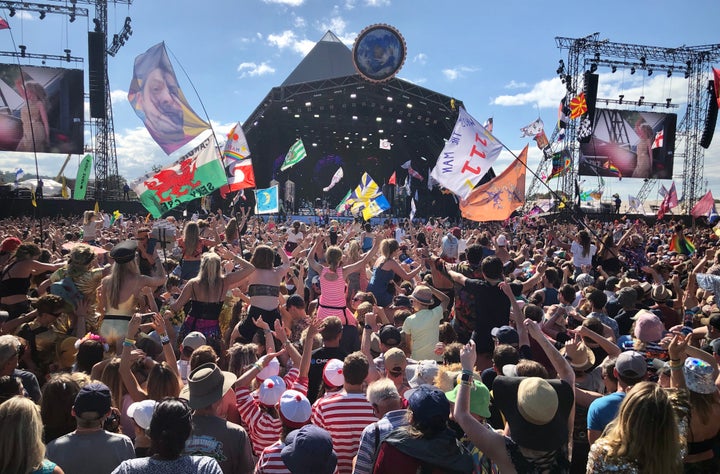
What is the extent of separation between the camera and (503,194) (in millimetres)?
8062

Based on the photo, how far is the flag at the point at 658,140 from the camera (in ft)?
115

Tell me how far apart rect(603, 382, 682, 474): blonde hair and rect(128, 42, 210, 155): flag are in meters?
6.25

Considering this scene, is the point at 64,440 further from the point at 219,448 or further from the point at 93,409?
the point at 219,448

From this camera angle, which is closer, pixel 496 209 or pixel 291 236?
pixel 496 209

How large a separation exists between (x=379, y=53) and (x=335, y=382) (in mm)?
22500

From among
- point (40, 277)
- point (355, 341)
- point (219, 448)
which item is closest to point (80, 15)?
point (40, 277)

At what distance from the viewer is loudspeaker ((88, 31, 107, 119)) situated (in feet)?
95.0

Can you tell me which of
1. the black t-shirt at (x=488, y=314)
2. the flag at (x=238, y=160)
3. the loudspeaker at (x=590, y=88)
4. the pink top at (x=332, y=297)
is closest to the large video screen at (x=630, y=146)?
the loudspeaker at (x=590, y=88)

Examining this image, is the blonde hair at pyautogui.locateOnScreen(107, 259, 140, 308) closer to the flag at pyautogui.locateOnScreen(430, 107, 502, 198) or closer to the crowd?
the crowd

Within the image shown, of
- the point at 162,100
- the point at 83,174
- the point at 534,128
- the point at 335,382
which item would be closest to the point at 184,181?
the point at 162,100

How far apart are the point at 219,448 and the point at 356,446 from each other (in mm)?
800

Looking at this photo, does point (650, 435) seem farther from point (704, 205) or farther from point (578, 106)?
point (578, 106)

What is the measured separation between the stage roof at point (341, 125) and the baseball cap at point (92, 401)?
1840 centimetres

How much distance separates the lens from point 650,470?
212 cm
